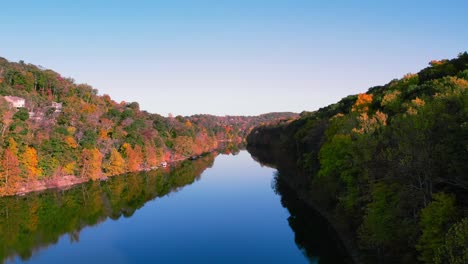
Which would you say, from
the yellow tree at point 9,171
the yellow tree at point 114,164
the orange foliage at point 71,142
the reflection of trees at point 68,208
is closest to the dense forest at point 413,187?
the reflection of trees at point 68,208

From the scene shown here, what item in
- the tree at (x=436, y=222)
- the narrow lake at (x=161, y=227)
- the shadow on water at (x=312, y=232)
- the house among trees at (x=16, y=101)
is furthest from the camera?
the house among trees at (x=16, y=101)

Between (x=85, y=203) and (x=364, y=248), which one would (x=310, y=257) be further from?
(x=85, y=203)

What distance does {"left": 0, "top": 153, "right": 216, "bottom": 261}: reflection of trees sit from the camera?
47.5 meters

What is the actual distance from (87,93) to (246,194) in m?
80.1

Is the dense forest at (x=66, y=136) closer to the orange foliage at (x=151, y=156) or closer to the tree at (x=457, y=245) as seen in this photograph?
the orange foliage at (x=151, y=156)

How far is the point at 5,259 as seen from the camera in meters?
40.3

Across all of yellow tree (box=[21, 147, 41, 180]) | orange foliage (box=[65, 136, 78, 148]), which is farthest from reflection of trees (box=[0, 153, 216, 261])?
orange foliage (box=[65, 136, 78, 148])

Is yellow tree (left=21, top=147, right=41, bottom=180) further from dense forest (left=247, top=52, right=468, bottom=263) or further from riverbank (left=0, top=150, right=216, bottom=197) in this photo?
dense forest (left=247, top=52, right=468, bottom=263)

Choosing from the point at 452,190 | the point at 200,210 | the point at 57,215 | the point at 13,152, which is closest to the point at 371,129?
the point at 452,190

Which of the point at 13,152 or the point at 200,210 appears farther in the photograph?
the point at 13,152

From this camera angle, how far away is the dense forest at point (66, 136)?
7438 centimetres

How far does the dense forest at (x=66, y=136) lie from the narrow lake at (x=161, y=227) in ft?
18.1

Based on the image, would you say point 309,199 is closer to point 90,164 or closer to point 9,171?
point 9,171

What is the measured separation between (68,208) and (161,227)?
16998 millimetres
